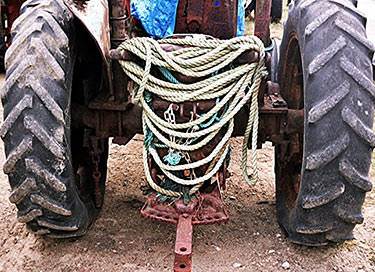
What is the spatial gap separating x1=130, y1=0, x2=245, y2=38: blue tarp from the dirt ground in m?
1.11

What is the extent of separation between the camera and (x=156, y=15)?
3.48m

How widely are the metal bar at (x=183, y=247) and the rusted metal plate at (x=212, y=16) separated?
3.95 feet

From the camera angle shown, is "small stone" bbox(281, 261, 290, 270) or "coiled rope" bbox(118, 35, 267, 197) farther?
"small stone" bbox(281, 261, 290, 270)

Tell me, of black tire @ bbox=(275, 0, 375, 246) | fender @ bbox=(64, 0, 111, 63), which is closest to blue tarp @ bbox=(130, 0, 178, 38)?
fender @ bbox=(64, 0, 111, 63)

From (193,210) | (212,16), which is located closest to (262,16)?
(212,16)

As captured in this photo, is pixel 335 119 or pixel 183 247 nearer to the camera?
pixel 183 247

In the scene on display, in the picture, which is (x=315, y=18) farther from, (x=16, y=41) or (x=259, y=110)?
(x=16, y=41)

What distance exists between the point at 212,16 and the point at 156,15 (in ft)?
1.12

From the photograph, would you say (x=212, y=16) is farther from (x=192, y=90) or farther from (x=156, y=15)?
(x=192, y=90)

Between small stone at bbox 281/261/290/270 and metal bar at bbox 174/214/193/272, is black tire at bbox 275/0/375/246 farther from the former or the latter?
metal bar at bbox 174/214/193/272

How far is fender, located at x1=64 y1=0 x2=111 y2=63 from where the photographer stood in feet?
8.95

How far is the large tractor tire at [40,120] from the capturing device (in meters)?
2.71

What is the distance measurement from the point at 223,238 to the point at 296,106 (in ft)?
2.96

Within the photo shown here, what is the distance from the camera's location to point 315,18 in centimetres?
287
